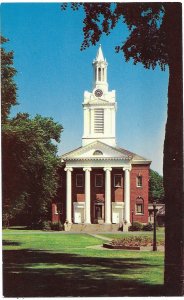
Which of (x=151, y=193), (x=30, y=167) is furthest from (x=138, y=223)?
(x=30, y=167)

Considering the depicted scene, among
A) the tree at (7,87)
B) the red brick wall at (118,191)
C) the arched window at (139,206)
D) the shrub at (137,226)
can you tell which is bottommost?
the shrub at (137,226)

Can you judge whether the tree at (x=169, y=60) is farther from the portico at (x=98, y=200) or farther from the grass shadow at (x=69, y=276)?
the portico at (x=98, y=200)

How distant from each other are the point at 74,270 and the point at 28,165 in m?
6.20

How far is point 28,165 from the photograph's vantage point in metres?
20.1

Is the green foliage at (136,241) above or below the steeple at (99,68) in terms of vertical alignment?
below

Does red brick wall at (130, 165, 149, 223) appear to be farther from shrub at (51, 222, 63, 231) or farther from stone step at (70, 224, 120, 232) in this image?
shrub at (51, 222, 63, 231)

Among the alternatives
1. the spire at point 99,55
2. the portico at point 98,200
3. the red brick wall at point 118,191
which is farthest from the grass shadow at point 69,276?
the portico at point 98,200

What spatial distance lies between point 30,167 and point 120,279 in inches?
315

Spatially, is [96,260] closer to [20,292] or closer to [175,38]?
[20,292]

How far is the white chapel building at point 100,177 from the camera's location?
21578mm

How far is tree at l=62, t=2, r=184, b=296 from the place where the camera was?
12.1 meters

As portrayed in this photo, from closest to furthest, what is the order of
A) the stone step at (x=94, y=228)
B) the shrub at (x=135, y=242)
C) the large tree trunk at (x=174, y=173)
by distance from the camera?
1. the large tree trunk at (x=174, y=173)
2. the shrub at (x=135, y=242)
3. the stone step at (x=94, y=228)

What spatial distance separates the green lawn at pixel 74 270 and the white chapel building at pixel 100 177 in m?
3.60

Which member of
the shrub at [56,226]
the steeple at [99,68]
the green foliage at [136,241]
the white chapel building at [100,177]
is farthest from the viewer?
the shrub at [56,226]
